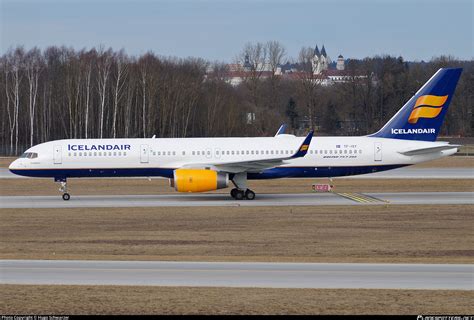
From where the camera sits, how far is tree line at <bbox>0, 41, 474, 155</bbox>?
87438 mm

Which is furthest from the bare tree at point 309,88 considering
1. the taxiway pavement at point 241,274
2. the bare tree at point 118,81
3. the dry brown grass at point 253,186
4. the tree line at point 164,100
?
the taxiway pavement at point 241,274

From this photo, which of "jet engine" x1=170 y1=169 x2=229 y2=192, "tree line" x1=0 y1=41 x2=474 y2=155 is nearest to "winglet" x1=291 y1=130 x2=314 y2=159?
"jet engine" x1=170 y1=169 x2=229 y2=192

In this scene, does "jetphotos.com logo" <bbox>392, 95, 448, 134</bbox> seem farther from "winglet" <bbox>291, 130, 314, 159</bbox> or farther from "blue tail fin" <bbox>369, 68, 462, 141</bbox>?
"winglet" <bbox>291, 130, 314, 159</bbox>

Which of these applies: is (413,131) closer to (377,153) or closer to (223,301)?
(377,153)

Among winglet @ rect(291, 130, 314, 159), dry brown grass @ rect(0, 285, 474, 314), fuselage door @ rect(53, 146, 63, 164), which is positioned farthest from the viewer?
fuselage door @ rect(53, 146, 63, 164)

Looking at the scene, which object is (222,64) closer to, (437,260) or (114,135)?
(114,135)

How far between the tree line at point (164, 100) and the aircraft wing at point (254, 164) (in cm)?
4336

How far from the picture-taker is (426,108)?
39656mm

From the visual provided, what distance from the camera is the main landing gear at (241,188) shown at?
38.1 meters

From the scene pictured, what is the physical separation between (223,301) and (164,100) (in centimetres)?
7524

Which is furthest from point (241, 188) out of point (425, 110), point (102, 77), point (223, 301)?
point (102, 77)

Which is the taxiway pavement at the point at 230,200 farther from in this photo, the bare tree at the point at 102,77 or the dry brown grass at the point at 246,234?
the bare tree at the point at 102,77

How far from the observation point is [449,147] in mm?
38562

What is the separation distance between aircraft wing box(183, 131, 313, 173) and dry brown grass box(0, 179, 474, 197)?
5.14m
